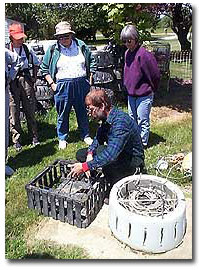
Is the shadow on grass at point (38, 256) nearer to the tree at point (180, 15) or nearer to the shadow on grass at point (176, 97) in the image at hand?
the shadow on grass at point (176, 97)

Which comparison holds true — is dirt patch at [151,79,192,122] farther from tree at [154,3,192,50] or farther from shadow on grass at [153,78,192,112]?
tree at [154,3,192,50]

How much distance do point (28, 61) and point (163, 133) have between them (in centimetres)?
238

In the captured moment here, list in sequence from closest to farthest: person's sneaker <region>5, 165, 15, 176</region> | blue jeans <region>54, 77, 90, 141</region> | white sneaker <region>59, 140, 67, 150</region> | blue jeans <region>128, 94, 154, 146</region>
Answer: person's sneaker <region>5, 165, 15, 176</region>
blue jeans <region>128, 94, 154, 146</region>
blue jeans <region>54, 77, 90, 141</region>
white sneaker <region>59, 140, 67, 150</region>

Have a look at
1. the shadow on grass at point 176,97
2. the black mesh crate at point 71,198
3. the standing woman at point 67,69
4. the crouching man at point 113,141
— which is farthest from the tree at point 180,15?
the black mesh crate at point 71,198

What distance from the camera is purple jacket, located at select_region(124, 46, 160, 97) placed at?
4730 millimetres

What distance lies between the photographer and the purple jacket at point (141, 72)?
186 inches

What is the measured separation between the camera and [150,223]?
316cm

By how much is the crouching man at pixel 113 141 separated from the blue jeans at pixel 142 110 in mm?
1166

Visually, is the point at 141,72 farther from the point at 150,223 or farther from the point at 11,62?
the point at 150,223

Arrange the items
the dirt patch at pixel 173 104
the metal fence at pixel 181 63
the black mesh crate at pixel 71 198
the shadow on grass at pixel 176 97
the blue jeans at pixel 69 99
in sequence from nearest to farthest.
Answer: the black mesh crate at pixel 71 198
the blue jeans at pixel 69 99
the dirt patch at pixel 173 104
the shadow on grass at pixel 176 97
the metal fence at pixel 181 63

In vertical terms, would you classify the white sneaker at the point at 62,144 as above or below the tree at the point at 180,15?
below

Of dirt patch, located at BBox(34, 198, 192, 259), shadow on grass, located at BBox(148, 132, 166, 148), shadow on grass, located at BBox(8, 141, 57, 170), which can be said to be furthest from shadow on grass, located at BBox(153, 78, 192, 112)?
dirt patch, located at BBox(34, 198, 192, 259)

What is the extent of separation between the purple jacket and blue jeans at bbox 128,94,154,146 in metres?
0.08

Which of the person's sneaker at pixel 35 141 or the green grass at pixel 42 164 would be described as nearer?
the green grass at pixel 42 164
